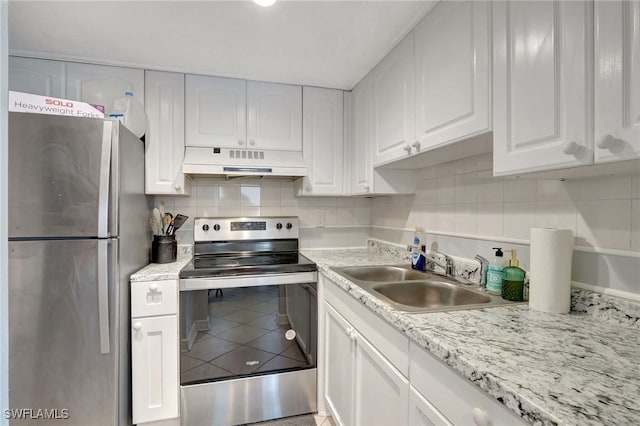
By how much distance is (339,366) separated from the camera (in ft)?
4.92

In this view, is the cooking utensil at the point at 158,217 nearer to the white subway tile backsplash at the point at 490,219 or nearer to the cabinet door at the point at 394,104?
the cabinet door at the point at 394,104

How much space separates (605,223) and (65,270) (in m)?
2.12

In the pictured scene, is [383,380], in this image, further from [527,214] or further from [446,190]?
[446,190]

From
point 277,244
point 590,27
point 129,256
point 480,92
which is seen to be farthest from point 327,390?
point 590,27

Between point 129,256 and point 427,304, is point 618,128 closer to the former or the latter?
point 427,304

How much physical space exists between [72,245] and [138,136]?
0.82m

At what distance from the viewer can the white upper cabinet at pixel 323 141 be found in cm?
218

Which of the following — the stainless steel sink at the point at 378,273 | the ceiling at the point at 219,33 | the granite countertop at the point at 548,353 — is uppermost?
the ceiling at the point at 219,33

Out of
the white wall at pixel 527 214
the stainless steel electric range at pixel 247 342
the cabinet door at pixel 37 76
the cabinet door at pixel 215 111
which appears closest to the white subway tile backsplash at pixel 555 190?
the white wall at pixel 527 214

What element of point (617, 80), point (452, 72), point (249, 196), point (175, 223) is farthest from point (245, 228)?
point (617, 80)

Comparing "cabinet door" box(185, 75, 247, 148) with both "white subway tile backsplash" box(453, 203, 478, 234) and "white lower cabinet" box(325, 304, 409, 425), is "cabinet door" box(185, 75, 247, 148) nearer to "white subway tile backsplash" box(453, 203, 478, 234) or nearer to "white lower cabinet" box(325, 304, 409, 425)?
"white lower cabinet" box(325, 304, 409, 425)

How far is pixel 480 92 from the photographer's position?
102 cm

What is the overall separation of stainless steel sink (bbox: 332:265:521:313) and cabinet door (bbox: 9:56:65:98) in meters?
→ 2.04

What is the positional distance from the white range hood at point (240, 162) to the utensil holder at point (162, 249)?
451 millimetres
